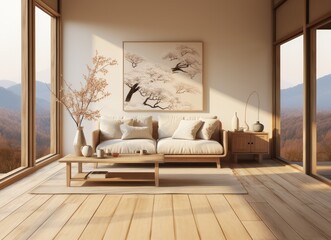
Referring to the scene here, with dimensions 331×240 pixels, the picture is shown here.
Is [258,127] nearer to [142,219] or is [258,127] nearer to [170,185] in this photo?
[170,185]

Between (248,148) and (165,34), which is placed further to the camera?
(165,34)

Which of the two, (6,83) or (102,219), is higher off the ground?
(6,83)

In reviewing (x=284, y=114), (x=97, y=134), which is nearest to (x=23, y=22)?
(x=97, y=134)

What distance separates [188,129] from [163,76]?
124cm

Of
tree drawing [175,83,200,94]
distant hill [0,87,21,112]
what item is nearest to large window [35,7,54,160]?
distant hill [0,87,21,112]

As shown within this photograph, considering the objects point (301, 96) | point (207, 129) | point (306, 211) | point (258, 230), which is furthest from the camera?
point (207, 129)

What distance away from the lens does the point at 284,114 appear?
277 inches

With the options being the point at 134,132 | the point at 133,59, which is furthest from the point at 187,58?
the point at 134,132

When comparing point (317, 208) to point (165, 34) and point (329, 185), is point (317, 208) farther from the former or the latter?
point (165, 34)

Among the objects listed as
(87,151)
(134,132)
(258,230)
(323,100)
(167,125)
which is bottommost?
(258,230)

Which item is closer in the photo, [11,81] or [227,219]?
[227,219]

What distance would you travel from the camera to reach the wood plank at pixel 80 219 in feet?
10.1

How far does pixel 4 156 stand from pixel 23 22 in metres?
1.94

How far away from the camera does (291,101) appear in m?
6.78
